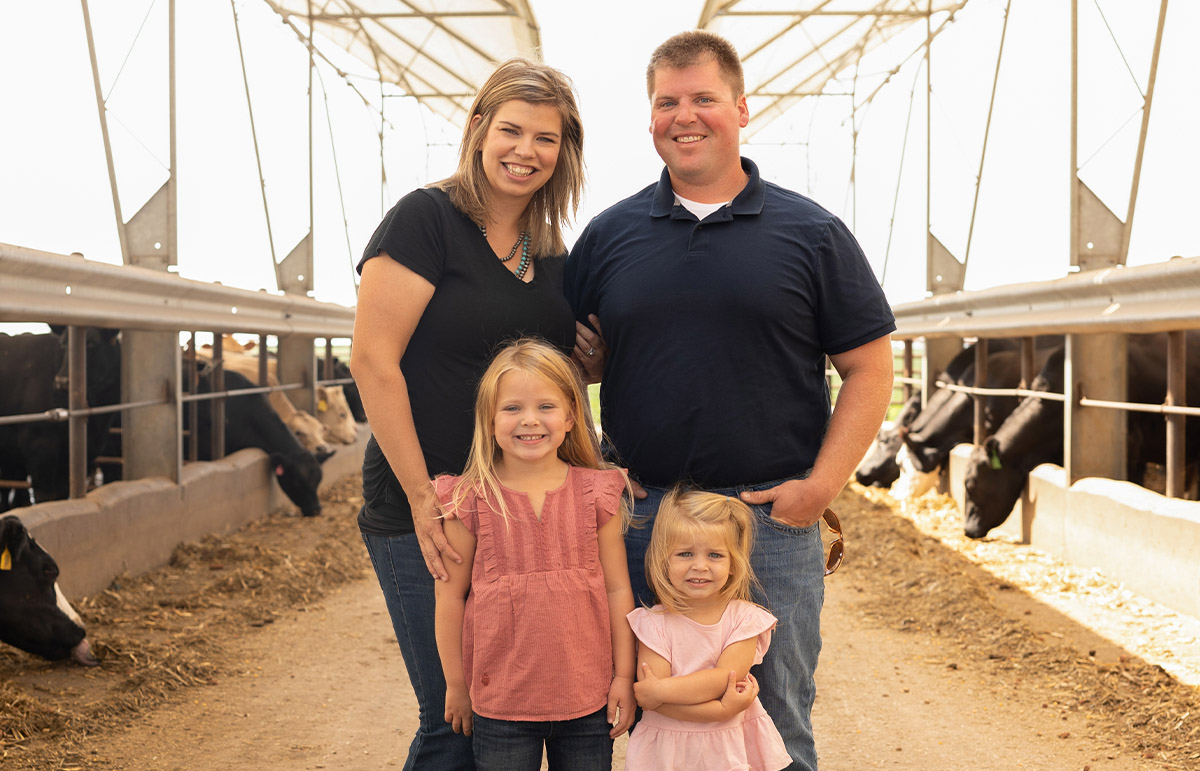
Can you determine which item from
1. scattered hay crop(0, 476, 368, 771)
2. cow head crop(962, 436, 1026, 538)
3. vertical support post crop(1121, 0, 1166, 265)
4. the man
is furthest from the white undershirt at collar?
cow head crop(962, 436, 1026, 538)

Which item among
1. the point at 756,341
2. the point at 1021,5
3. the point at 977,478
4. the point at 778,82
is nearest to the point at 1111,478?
the point at 977,478

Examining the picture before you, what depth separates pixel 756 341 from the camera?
2.37 metres

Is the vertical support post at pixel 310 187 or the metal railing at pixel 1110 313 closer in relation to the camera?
the metal railing at pixel 1110 313

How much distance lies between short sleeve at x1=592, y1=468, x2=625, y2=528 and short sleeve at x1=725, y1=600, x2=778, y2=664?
1.11 feet

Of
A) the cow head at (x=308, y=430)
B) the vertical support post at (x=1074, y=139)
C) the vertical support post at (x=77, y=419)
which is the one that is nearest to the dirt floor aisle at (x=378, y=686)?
the vertical support post at (x=77, y=419)

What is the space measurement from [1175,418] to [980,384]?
3.08m

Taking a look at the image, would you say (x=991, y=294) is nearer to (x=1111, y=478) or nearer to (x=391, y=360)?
(x=1111, y=478)

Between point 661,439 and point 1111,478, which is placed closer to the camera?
point 661,439

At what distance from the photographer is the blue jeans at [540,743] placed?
7.26ft

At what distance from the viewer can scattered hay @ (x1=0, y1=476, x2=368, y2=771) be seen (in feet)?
11.7

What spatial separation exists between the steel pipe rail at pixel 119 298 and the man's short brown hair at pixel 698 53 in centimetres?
308

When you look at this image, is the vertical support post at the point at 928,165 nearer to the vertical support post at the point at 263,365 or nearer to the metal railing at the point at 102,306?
the metal railing at the point at 102,306

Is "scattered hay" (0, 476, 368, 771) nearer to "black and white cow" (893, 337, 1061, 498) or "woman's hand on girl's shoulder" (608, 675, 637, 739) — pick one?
"woman's hand on girl's shoulder" (608, 675, 637, 739)

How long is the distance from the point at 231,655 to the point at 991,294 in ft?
18.2
